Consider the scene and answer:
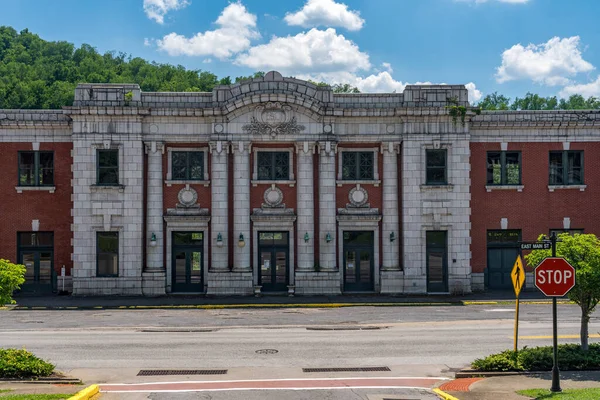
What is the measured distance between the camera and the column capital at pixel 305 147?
111ft

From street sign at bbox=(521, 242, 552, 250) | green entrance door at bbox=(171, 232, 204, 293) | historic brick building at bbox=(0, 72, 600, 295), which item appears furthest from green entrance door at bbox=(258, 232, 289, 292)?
street sign at bbox=(521, 242, 552, 250)

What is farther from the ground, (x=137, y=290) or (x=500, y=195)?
(x=500, y=195)

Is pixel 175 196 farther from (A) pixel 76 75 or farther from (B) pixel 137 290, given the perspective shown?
(A) pixel 76 75

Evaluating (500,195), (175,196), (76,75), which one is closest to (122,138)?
(175,196)

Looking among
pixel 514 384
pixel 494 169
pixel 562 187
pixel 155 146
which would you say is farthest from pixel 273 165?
pixel 514 384

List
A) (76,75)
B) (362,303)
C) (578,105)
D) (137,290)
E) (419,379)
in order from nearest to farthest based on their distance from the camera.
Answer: (419,379) < (362,303) < (137,290) < (76,75) < (578,105)

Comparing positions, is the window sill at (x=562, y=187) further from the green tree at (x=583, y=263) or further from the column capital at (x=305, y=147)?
the green tree at (x=583, y=263)

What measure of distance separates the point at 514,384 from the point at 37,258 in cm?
2700

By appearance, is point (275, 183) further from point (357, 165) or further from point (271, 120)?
point (357, 165)

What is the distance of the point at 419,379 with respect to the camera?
658 inches

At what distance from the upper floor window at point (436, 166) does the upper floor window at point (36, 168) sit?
65.1 feet

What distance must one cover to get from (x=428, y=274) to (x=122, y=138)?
56.7ft

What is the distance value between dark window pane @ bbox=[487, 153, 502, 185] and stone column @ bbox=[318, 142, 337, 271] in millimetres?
8690

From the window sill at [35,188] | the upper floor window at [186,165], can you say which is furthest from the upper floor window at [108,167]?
the upper floor window at [186,165]
